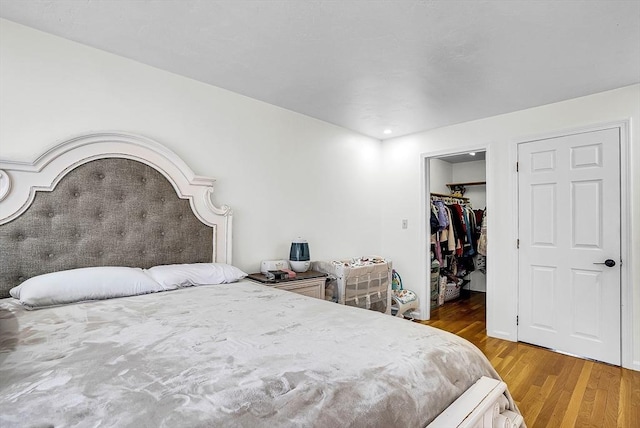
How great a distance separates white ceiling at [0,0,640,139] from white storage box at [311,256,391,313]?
1.62 meters

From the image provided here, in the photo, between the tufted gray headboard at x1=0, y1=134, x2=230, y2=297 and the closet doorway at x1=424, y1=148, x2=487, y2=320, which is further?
the closet doorway at x1=424, y1=148, x2=487, y2=320

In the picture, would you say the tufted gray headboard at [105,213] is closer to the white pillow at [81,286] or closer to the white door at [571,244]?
the white pillow at [81,286]

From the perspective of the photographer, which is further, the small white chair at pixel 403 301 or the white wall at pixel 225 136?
the small white chair at pixel 403 301

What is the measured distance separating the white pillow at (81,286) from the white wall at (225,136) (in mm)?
768

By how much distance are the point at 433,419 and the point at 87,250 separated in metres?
2.12

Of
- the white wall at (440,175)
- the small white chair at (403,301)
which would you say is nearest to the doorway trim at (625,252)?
the small white chair at (403,301)

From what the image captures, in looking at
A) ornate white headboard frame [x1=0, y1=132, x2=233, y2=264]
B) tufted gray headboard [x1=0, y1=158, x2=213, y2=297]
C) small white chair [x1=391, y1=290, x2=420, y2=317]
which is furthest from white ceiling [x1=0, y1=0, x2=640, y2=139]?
small white chair [x1=391, y1=290, x2=420, y2=317]

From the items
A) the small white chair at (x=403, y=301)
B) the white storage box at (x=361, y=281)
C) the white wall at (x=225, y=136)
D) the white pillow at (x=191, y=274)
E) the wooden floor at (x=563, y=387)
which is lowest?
the wooden floor at (x=563, y=387)

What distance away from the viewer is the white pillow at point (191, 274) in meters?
2.06

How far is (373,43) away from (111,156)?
186 cm

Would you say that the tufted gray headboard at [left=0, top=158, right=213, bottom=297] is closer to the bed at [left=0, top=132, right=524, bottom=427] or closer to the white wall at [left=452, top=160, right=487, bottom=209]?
the bed at [left=0, top=132, right=524, bottom=427]

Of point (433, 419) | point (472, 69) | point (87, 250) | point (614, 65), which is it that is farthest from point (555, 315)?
point (87, 250)

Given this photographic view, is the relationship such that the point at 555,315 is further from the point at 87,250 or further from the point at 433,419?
the point at 87,250

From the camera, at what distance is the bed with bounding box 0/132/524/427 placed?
0.78 meters
